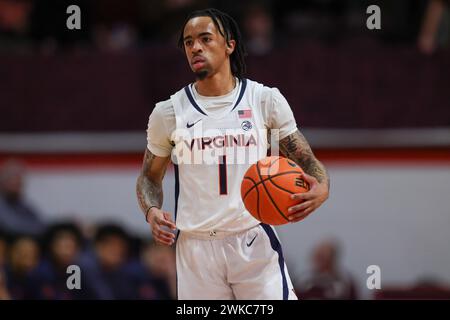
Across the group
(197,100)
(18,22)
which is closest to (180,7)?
(18,22)

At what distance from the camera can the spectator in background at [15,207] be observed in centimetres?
1096

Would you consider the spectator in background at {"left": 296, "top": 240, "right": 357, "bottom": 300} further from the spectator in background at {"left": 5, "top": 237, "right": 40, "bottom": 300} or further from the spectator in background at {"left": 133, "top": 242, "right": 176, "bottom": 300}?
the spectator in background at {"left": 5, "top": 237, "right": 40, "bottom": 300}

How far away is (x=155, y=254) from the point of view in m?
10.7

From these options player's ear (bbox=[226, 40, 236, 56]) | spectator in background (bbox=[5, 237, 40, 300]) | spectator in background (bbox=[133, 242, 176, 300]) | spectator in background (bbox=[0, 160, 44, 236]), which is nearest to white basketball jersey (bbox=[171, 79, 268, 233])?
player's ear (bbox=[226, 40, 236, 56])

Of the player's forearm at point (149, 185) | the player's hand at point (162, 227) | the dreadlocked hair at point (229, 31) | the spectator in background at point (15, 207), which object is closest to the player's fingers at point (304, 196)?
the player's hand at point (162, 227)

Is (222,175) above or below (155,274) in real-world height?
above

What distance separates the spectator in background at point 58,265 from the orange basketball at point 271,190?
16.9 ft

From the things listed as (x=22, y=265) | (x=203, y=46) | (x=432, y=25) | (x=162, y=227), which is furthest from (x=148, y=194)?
→ (x=432, y=25)

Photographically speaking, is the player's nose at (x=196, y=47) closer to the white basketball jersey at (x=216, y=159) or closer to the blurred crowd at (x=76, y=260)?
the white basketball jersey at (x=216, y=159)

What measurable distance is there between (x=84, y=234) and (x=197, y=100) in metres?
4.86

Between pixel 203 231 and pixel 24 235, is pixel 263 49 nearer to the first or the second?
pixel 24 235

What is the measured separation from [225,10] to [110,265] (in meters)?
3.56

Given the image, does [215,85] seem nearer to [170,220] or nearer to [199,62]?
[199,62]

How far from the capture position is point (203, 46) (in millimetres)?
6266
